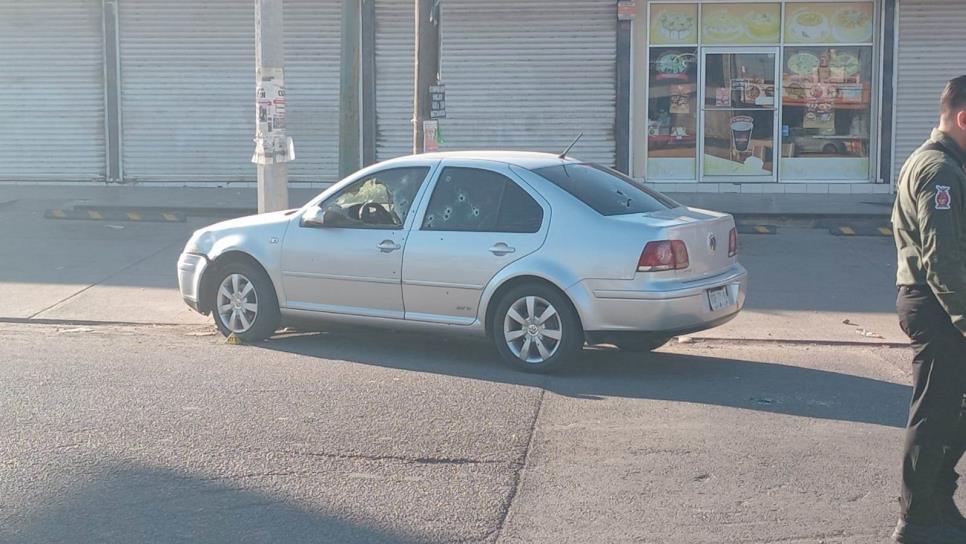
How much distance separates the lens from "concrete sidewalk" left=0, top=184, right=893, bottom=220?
54.1ft

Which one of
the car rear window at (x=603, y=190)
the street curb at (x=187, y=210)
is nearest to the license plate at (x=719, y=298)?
the car rear window at (x=603, y=190)

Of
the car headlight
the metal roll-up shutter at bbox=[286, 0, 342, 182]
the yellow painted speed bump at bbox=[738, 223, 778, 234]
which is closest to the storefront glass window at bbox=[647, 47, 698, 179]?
the yellow painted speed bump at bbox=[738, 223, 778, 234]

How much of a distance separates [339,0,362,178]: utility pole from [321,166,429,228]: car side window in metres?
6.30

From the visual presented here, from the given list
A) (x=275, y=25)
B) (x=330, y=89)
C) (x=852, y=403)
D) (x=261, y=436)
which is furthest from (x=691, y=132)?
(x=261, y=436)

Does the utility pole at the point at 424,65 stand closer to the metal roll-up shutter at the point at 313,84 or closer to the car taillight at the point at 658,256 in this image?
the car taillight at the point at 658,256

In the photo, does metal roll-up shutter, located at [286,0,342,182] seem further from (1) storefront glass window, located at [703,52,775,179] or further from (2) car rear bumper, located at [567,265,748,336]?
(2) car rear bumper, located at [567,265,748,336]

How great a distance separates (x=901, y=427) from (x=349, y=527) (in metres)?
3.52

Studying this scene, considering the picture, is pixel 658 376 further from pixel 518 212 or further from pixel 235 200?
pixel 235 200

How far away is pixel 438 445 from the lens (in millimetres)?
6277

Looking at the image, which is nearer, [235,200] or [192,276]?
Result: [192,276]

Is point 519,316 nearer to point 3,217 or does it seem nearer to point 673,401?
point 673,401

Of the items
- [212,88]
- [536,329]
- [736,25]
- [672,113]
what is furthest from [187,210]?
[536,329]

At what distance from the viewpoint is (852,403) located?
734 cm

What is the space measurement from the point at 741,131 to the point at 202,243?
11677mm
